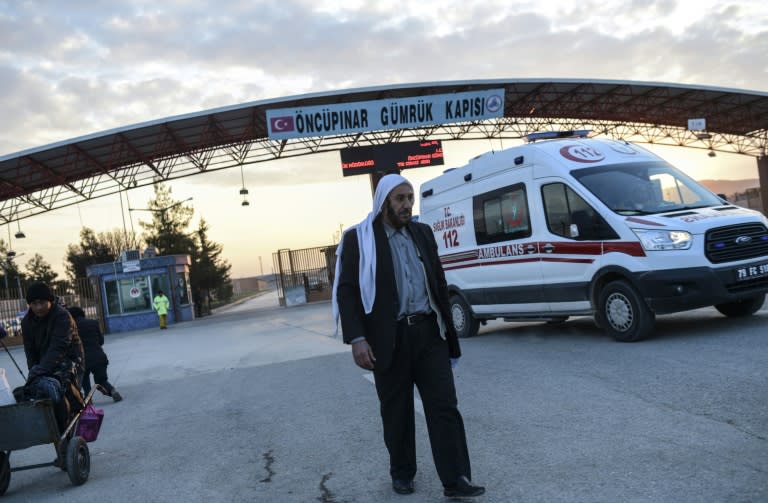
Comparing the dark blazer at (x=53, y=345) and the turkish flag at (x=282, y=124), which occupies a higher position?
the turkish flag at (x=282, y=124)

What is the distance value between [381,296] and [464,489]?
43.3 inches

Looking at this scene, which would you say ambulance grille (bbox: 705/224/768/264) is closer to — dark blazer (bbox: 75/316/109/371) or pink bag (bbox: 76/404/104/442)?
pink bag (bbox: 76/404/104/442)

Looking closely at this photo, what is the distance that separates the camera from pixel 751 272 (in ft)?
25.9

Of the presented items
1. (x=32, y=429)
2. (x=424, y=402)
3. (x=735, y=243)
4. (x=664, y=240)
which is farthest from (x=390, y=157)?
(x=424, y=402)

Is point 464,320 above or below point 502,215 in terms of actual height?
below

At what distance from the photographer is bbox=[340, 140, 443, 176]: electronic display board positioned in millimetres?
28219

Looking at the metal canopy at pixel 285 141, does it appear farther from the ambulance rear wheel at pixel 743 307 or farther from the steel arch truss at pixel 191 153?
the ambulance rear wheel at pixel 743 307

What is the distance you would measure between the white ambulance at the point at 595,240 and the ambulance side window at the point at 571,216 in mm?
13

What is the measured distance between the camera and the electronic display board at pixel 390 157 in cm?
2822

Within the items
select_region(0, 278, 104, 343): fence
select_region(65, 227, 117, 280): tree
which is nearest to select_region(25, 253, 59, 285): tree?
select_region(65, 227, 117, 280): tree

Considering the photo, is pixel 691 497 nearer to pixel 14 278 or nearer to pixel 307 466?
pixel 307 466

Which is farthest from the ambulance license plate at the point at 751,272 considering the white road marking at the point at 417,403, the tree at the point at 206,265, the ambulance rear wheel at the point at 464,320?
the tree at the point at 206,265

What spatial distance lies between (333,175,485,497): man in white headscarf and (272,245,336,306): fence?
1191 inches

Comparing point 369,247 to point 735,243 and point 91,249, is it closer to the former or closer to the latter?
point 735,243
